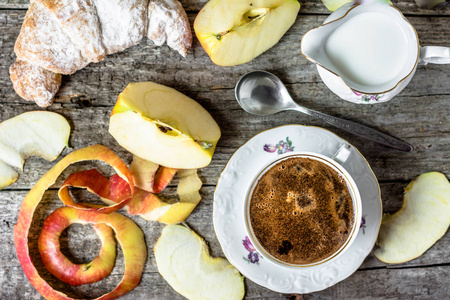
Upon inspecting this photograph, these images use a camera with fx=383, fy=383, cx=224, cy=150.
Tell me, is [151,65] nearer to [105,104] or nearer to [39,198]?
[105,104]

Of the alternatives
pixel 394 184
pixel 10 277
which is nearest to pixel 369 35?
pixel 394 184

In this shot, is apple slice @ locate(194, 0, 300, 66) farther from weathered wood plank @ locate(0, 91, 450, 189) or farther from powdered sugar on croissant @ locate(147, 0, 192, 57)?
weathered wood plank @ locate(0, 91, 450, 189)

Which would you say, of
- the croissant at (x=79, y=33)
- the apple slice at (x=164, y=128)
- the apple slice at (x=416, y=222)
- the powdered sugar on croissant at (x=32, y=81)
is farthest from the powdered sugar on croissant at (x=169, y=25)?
the apple slice at (x=416, y=222)

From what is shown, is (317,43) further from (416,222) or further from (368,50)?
(416,222)

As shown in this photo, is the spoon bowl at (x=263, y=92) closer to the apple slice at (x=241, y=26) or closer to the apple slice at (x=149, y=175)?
the apple slice at (x=241, y=26)

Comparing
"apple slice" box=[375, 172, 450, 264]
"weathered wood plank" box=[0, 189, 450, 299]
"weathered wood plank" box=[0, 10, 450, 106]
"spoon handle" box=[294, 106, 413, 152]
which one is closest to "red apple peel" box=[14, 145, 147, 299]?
"weathered wood plank" box=[0, 189, 450, 299]

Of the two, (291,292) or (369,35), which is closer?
(369,35)
